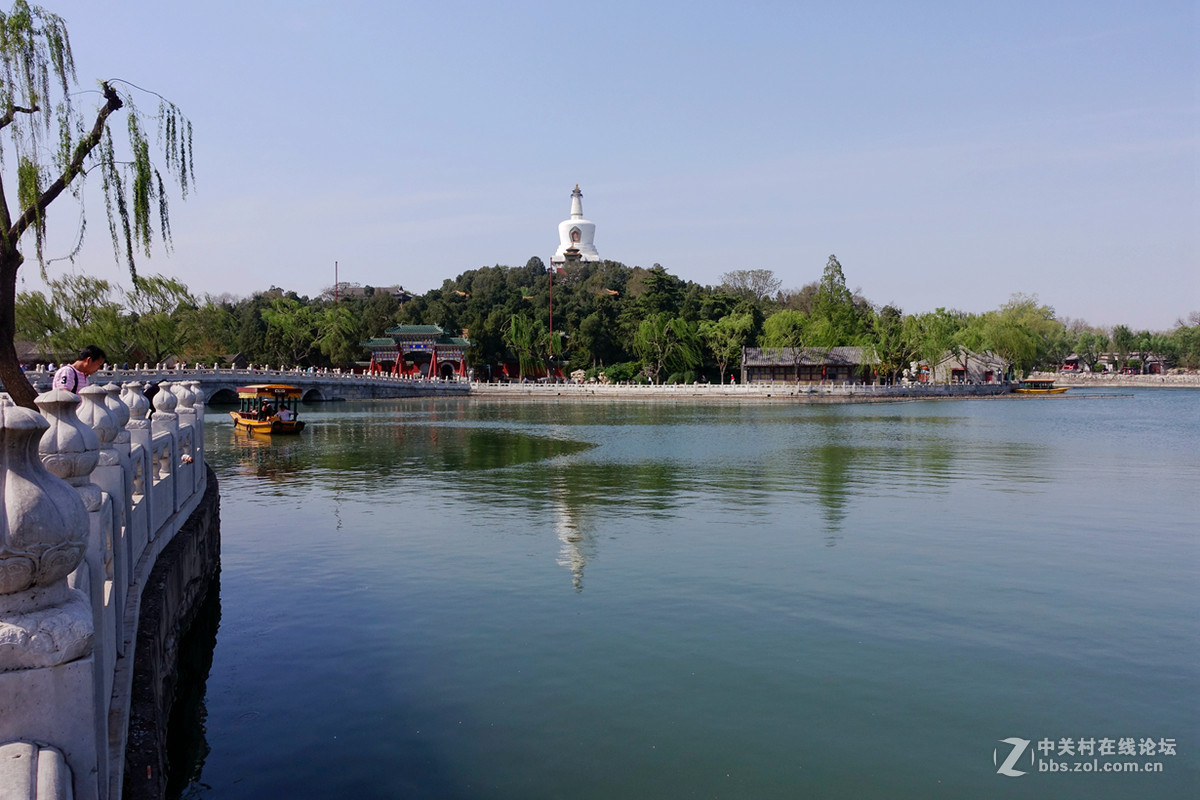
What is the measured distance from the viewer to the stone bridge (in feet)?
190

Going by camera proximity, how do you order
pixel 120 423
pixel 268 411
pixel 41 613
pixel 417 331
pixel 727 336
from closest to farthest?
pixel 41 613 < pixel 120 423 < pixel 268 411 < pixel 727 336 < pixel 417 331

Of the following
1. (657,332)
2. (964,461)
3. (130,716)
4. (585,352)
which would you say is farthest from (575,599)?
(585,352)

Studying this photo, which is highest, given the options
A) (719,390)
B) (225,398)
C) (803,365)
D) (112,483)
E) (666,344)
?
(666,344)

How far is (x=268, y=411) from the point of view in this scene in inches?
1439

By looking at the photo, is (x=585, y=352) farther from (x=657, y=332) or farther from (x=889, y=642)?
(x=889, y=642)

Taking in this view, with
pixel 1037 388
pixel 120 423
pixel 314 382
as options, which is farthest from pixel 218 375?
pixel 1037 388

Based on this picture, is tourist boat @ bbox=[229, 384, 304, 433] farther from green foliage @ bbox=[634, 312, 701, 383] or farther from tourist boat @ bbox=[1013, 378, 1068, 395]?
tourist boat @ bbox=[1013, 378, 1068, 395]

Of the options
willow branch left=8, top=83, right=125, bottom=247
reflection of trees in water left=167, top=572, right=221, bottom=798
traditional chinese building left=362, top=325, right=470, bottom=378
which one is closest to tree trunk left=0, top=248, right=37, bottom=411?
willow branch left=8, top=83, right=125, bottom=247

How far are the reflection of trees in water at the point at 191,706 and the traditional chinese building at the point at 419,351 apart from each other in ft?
229

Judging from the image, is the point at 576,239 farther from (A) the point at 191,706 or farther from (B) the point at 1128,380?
(A) the point at 191,706

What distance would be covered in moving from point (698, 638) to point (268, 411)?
31.0 m

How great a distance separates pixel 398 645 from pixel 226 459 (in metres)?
20.1

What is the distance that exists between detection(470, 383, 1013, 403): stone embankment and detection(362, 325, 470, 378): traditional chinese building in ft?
22.9

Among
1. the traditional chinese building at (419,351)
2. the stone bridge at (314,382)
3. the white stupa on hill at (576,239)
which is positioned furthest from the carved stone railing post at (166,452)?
the white stupa on hill at (576,239)
